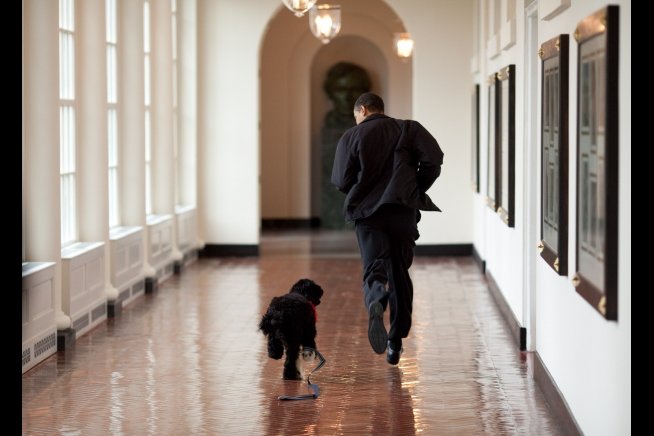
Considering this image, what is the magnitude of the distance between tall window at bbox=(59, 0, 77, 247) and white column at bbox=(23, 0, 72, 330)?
3.48 feet

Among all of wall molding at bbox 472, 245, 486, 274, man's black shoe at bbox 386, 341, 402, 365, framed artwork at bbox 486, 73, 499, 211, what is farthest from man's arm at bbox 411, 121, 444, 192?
wall molding at bbox 472, 245, 486, 274

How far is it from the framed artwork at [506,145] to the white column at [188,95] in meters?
5.51

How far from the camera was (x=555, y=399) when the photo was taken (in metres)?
6.48

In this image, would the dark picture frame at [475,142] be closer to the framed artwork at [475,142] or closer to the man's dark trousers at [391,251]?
the framed artwork at [475,142]

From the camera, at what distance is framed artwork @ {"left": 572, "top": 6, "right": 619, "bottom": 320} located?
14.2ft

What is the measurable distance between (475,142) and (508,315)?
Result: 5.36 m

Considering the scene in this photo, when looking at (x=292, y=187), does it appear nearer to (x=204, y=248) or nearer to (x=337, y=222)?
(x=337, y=222)

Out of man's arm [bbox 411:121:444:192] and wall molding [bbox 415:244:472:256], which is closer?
man's arm [bbox 411:121:444:192]

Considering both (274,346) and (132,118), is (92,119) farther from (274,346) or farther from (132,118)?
(274,346)

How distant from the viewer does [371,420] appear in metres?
6.39

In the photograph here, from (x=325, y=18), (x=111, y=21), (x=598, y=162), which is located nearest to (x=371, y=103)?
(x=598, y=162)

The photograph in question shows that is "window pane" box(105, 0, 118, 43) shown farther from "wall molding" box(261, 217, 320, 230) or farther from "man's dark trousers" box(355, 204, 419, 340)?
"wall molding" box(261, 217, 320, 230)

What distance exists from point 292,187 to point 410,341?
493 inches
